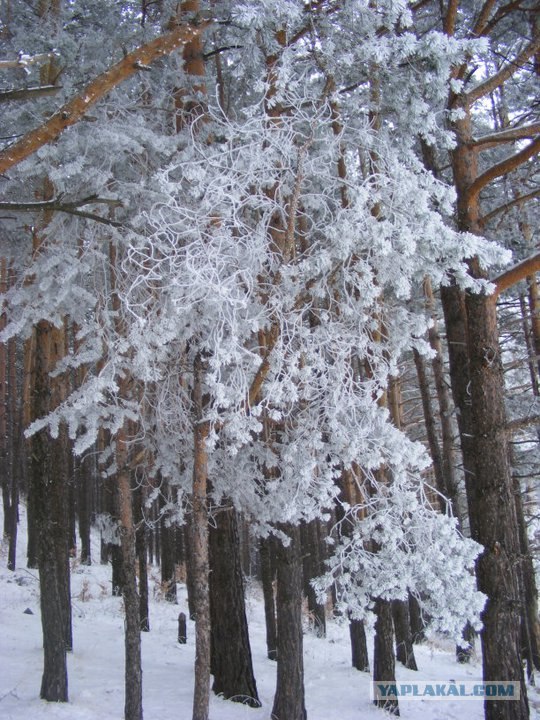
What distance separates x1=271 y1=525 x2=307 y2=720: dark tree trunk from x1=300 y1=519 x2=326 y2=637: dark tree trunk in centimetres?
810

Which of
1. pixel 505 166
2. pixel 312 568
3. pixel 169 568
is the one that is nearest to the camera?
pixel 505 166

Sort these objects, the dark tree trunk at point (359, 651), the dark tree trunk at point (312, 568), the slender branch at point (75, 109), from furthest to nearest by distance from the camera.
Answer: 1. the dark tree trunk at point (312, 568)
2. the dark tree trunk at point (359, 651)
3. the slender branch at point (75, 109)

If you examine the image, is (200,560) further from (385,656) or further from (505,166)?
(505,166)

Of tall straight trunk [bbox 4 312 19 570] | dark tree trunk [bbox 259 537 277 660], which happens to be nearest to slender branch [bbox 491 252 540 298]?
dark tree trunk [bbox 259 537 277 660]

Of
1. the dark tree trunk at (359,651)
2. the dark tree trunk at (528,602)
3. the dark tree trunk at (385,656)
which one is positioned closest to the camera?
the dark tree trunk at (385,656)

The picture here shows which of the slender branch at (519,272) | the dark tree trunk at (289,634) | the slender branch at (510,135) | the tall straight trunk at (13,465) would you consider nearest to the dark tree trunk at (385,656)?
the dark tree trunk at (289,634)

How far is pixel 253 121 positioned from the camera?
6.60 metres

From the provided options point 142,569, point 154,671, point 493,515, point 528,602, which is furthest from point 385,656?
point 528,602

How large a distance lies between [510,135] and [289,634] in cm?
678

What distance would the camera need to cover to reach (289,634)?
8.07 meters

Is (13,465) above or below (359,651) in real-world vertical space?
above

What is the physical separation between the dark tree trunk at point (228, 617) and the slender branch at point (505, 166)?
593cm

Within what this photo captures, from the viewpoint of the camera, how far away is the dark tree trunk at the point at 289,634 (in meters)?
8.05

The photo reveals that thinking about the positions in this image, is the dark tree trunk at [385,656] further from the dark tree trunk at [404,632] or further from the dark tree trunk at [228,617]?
the dark tree trunk at [404,632]
